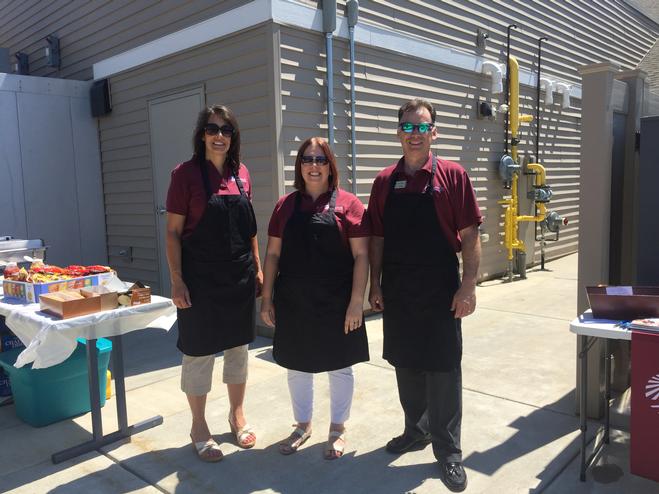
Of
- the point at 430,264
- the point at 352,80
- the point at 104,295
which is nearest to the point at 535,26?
the point at 352,80

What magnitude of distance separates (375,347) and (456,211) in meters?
2.39

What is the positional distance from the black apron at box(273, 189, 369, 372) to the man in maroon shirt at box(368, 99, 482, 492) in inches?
8.2

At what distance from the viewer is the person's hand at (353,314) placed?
2.66 m

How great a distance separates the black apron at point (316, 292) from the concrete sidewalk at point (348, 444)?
542mm

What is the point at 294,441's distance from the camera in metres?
2.93

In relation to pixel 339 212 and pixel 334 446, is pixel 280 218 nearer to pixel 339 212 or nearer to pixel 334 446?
pixel 339 212

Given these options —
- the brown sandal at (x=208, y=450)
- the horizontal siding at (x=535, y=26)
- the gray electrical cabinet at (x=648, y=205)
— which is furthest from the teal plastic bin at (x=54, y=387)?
the horizontal siding at (x=535, y=26)

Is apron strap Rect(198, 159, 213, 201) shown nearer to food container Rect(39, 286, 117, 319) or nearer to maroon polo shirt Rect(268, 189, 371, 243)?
maroon polo shirt Rect(268, 189, 371, 243)

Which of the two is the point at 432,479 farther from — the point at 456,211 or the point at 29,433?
the point at 29,433

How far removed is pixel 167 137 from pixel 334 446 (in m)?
4.16

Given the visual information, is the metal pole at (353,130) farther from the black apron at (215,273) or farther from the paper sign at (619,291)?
the paper sign at (619,291)

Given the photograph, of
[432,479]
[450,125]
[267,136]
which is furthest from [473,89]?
[432,479]

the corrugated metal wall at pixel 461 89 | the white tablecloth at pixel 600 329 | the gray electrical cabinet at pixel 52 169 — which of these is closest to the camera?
the white tablecloth at pixel 600 329

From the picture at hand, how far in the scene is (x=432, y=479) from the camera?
8.54 feet
